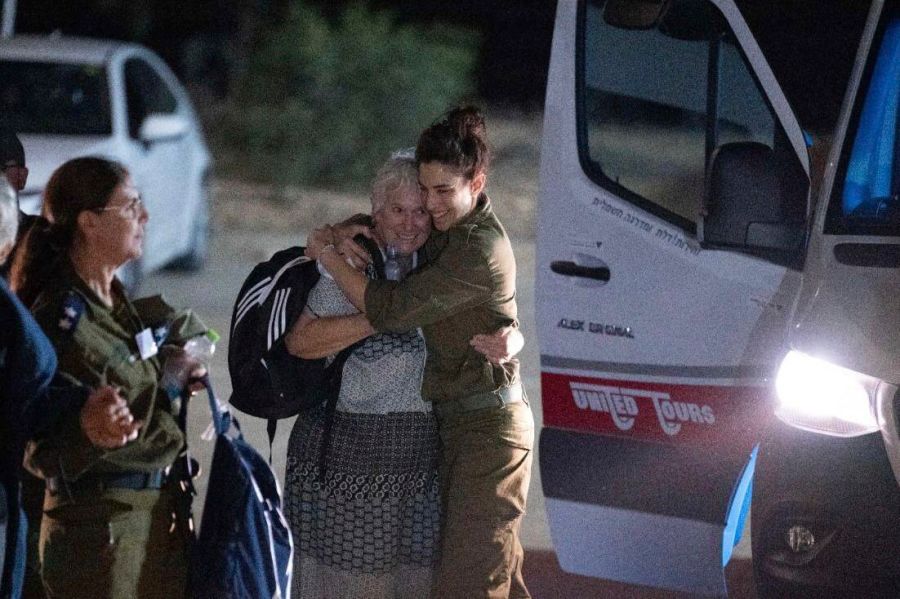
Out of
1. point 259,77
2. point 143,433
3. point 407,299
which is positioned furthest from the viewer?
point 259,77

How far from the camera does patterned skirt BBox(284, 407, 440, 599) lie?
352 cm

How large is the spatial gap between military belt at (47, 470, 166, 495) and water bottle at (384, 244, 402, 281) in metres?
0.73

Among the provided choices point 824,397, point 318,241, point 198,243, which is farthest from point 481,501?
point 198,243

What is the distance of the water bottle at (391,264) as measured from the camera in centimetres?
350

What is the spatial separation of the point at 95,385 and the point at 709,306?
1.82 meters

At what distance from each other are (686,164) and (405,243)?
16970mm

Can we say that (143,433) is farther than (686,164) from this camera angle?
No

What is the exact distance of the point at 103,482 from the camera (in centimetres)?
311

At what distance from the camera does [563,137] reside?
14.2 feet

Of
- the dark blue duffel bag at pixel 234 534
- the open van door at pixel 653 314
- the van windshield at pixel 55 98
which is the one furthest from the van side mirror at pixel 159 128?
the dark blue duffel bag at pixel 234 534

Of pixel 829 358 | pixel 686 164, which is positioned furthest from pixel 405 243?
pixel 686 164

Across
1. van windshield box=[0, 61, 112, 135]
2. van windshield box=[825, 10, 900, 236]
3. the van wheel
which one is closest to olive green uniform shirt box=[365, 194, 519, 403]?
van windshield box=[825, 10, 900, 236]

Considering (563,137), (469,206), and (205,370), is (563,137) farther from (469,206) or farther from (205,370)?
(205,370)

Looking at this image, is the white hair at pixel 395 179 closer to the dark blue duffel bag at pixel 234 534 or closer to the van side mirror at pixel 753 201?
the dark blue duffel bag at pixel 234 534
